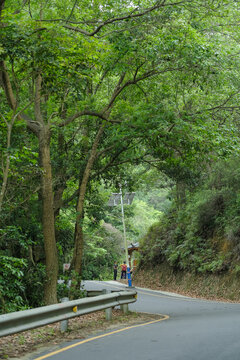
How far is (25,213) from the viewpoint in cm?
1549

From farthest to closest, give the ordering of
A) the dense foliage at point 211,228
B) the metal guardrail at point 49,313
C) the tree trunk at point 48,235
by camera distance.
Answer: the dense foliage at point 211,228 < the tree trunk at point 48,235 < the metal guardrail at point 49,313

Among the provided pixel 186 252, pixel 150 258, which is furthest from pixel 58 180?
pixel 150 258

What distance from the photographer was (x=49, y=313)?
8250 millimetres

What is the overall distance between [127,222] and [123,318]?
130ft

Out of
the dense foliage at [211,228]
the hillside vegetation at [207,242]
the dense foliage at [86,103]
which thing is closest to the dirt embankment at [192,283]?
the hillside vegetation at [207,242]

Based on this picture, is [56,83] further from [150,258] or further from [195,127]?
[150,258]

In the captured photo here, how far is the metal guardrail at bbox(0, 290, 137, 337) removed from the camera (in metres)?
7.04

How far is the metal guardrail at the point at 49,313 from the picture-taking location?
23.1 ft

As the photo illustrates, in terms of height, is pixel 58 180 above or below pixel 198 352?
above

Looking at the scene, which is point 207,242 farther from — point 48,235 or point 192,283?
point 48,235

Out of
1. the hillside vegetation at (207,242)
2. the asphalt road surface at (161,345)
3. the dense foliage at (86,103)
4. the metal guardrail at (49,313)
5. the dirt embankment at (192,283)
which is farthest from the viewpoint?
the hillside vegetation at (207,242)

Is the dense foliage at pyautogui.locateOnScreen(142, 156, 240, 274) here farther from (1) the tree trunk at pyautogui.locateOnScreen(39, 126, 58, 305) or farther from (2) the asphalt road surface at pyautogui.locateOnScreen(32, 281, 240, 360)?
(2) the asphalt road surface at pyautogui.locateOnScreen(32, 281, 240, 360)

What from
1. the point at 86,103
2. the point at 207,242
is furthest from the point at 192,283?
the point at 86,103

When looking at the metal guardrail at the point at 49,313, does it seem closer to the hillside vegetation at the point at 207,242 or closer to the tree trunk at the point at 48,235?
the tree trunk at the point at 48,235
